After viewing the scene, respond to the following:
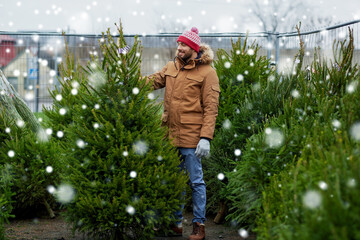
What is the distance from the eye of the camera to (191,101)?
15.4ft

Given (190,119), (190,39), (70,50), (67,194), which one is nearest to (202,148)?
(190,119)

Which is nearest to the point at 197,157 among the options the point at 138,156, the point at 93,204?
the point at 138,156

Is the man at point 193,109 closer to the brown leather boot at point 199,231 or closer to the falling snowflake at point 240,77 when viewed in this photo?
the brown leather boot at point 199,231

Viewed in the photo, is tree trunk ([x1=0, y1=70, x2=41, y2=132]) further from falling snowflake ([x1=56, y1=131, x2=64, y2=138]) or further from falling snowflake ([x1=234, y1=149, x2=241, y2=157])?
falling snowflake ([x1=234, y1=149, x2=241, y2=157])

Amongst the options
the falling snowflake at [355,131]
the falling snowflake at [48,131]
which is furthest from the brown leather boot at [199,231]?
the falling snowflake at [48,131]

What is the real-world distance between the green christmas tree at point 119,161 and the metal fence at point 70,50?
398 centimetres

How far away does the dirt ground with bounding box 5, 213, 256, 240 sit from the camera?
15.2ft

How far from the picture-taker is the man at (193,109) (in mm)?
4633

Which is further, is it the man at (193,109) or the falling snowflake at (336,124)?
the man at (193,109)

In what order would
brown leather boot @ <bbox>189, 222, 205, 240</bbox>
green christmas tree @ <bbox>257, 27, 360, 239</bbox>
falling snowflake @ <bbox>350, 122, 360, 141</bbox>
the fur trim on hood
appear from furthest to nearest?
the fur trim on hood < brown leather boot @ <bbox>189, 222, 205, 240</bbox> < falling snowflake @ <bbox>350, 122, 360, 141</bbox> < green christmas tree @ <bbox>257, 27, 360, 239</bbox>

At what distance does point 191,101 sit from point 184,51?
583 millimetres

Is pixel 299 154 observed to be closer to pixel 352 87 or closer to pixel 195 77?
pixel 352 87

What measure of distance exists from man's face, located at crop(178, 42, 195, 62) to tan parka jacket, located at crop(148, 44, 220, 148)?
0.29 feet

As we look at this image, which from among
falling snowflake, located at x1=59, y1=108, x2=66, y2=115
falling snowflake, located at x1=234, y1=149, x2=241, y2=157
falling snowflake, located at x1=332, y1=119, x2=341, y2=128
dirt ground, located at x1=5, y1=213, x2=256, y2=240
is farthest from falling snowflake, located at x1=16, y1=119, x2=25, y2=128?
falling snowflake, located at x1=332, y1=119, x2=341, y2=128
